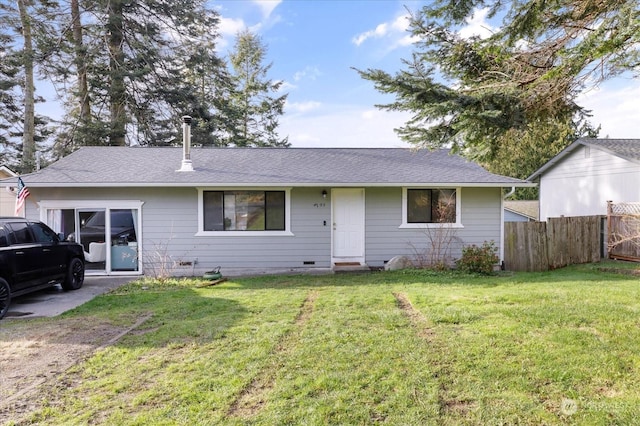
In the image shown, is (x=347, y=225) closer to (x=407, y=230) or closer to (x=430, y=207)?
(x=407, y=230)

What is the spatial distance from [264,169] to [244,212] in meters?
1.45

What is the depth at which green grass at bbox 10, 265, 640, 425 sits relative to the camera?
9.70 ft

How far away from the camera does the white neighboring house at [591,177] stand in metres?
12.6

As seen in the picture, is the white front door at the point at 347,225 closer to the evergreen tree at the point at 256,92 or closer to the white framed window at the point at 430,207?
the white framed window at the point at 430,207

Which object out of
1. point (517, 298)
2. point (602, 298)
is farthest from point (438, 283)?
point (602, 298)

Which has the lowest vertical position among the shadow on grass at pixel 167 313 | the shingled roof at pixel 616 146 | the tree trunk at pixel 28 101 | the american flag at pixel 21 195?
the shadow on grass at pixel 167 313

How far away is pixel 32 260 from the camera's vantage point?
698 centimetres

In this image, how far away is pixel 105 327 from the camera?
5469 millimetres

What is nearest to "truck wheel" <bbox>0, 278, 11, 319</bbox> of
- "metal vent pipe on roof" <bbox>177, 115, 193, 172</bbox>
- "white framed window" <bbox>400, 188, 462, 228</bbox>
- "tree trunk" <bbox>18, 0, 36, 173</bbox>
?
"metal vent pipe on roof" <bbox>177, 115, 193, 172</bbox>

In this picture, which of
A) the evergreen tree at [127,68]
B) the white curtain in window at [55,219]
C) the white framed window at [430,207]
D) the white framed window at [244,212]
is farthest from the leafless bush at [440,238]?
the evergreen tree at [127,68]

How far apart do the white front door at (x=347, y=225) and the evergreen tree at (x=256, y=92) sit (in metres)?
15.7

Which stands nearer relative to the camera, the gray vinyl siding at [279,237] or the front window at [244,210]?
the gray vinyl siding at [279,237]

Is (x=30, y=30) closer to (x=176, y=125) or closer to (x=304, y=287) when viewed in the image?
(x=176, y=125)

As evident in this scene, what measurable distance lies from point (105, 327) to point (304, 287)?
12.9ft
